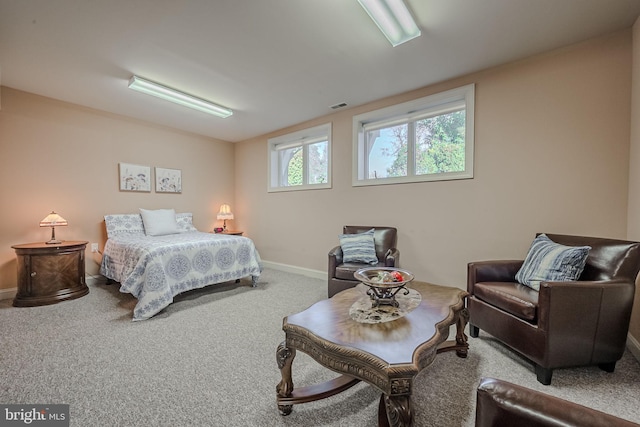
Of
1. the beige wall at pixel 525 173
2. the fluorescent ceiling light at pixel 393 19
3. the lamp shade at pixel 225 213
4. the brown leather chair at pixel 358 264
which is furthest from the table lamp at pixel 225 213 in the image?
the fluorescent ceiling light at pixel 393 19

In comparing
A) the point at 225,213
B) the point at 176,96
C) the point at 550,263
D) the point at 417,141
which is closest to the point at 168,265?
the point at 176,96

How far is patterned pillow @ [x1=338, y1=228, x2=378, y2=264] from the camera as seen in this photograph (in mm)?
3117

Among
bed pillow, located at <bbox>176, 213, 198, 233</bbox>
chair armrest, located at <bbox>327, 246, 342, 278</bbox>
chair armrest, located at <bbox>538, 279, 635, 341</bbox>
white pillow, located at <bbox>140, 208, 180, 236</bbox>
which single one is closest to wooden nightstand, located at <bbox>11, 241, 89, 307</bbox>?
white pillow, located at <bbox>140, 208, 180, 236</bbox>

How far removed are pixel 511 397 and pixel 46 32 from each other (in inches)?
146

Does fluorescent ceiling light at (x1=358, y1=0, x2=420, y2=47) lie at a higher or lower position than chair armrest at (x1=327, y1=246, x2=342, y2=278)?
higher

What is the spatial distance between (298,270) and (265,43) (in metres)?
3.31

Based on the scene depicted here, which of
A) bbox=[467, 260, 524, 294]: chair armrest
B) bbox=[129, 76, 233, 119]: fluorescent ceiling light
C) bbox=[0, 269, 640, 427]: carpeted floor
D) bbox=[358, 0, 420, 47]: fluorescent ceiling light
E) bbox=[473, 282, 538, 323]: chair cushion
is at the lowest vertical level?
bbox=[0, 269, 640, 427]: carpeted floor

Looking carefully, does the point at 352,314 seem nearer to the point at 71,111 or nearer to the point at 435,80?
the point at 435,80

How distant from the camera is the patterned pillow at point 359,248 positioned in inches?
123

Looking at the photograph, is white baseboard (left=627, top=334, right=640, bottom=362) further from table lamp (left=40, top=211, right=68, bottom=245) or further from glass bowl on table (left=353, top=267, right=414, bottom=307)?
table lamp (left=40, top=211, right=68, bottom=245)

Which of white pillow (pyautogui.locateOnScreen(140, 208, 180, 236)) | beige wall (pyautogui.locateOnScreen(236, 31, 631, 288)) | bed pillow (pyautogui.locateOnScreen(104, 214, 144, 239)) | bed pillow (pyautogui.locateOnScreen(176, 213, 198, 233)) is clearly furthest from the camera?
bed pillow (pyautogui.locateOnScreen(176, 213, 198, 233))

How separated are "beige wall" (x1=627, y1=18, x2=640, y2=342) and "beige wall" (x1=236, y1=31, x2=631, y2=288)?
2.6 inches

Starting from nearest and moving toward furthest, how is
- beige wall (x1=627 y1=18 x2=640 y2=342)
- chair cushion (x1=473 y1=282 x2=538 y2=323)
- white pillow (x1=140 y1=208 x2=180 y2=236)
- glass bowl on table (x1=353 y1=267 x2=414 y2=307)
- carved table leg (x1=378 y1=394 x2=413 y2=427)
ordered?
carved table leg (x1=378 y1=394 x2=413 y2=427), glass bowl on table (x1=353 y1=267 x2=414 y2=307), chair cushion (x1=473 y1=282 x2=538 y2=323), beige wall (x1=627 y1=18 x2=640 y2=342), white pillow (x1=140 y1=208 x2=180 y2=236)

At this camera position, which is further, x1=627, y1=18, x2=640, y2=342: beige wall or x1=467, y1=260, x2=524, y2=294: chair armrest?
x1=467, y1=260, x2=524, y2=294: chair armrest
